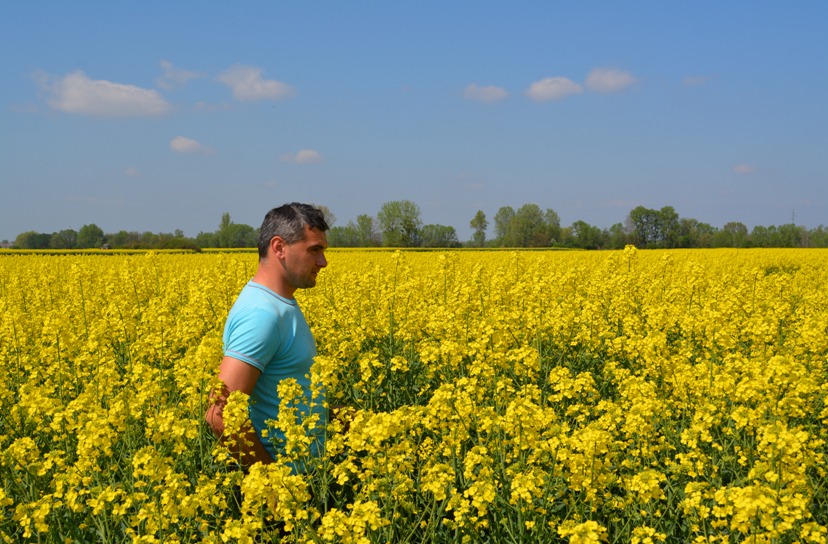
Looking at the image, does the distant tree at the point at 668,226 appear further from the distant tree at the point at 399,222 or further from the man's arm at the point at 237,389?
the man's arm at the point at 237,389

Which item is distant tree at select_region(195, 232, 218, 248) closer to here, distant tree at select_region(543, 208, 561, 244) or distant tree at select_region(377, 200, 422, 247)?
distant tree at select_region(377, 200, 422, 247)

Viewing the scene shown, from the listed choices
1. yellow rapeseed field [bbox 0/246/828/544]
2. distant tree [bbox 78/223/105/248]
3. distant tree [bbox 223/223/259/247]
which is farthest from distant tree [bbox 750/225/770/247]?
distant tree [bbox 78/223/105/248]

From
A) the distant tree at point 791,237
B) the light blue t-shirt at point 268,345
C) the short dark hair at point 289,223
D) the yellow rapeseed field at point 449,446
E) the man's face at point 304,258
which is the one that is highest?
the distant tree at point 791,237

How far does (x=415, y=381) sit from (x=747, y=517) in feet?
10.5

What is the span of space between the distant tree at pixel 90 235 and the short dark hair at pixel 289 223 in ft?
233

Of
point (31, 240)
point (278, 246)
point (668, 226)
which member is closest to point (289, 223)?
point (278, 246)

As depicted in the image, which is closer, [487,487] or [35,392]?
[487,487]

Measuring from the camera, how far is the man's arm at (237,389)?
3012mm

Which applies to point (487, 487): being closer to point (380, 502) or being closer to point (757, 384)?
point (380, 502)

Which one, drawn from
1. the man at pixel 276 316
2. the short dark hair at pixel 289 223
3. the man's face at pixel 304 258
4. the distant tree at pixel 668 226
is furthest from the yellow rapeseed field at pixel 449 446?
the distant tree at pixel 668 226

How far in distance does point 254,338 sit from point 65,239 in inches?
2810

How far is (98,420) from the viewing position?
2.74m

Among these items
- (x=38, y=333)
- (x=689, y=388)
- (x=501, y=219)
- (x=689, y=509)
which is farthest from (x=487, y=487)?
(x=501, y=219)

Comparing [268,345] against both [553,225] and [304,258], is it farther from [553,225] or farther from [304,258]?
[553,225]
